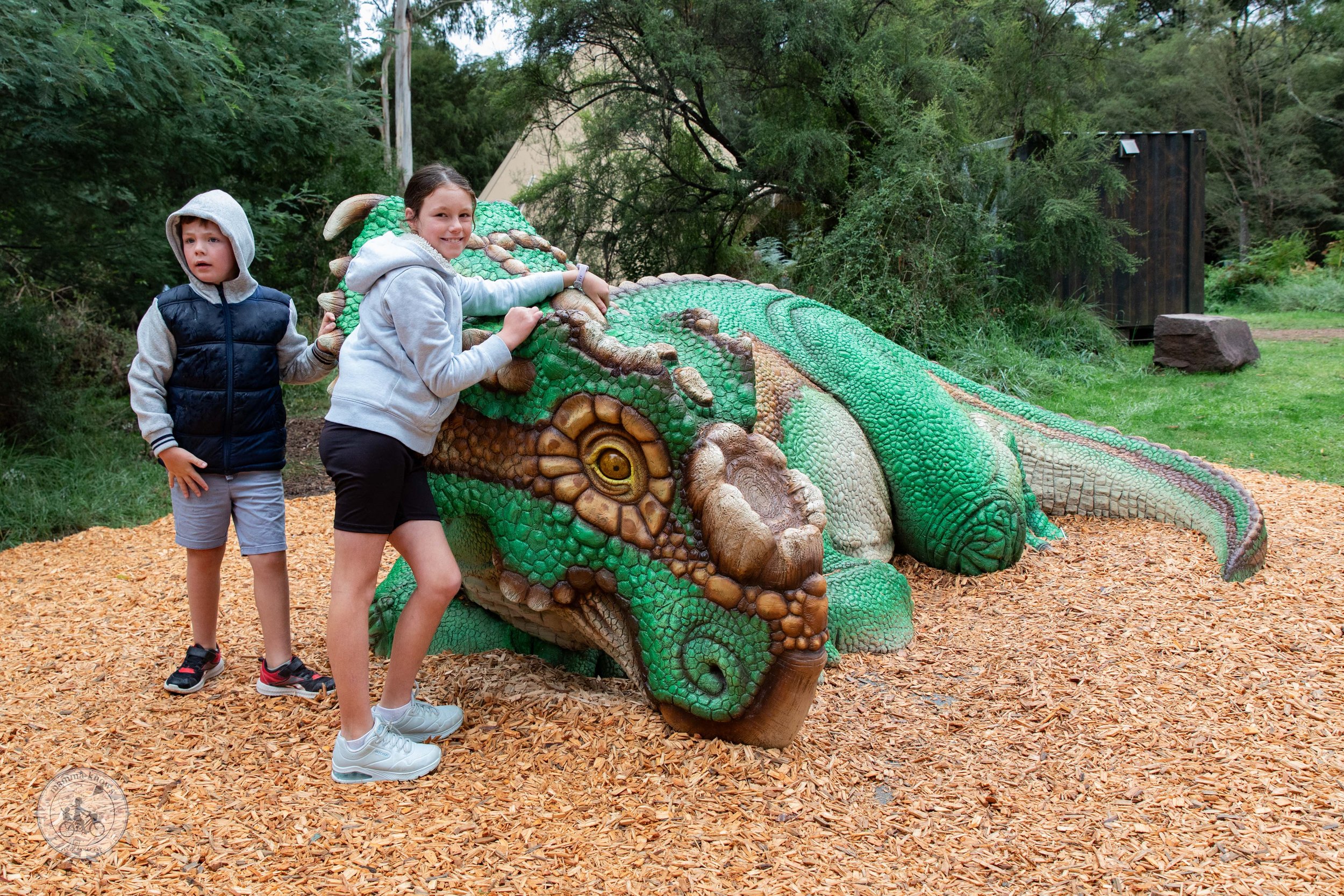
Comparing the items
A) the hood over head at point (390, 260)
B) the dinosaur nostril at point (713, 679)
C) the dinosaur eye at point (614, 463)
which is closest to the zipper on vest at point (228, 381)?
the hood over head at point (390, 260)

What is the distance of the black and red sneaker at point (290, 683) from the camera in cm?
309

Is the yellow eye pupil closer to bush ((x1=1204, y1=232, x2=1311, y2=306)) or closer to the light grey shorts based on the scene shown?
the light grey shorts

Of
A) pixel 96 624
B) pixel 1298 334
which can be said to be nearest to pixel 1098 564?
pixel 96 624

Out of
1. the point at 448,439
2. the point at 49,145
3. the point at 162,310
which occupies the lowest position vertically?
the point at 448,439

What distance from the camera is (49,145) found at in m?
6.36

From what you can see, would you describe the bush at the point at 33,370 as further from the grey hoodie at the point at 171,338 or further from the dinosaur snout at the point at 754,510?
the dinosaur snout at the point at 754,510

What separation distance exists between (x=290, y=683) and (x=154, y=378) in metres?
1.10

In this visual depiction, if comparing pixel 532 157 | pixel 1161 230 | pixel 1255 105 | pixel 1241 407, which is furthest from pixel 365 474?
pixel 1255 105

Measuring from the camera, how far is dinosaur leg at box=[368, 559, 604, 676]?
3195 mm

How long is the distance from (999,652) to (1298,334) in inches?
523

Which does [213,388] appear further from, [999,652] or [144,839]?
[999,652]

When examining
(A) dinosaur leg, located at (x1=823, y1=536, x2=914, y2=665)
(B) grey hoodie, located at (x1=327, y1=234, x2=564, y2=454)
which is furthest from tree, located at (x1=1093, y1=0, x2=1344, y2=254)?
(B) grey hoodie, located at (x1=327, y1=234, x2=564, y2=454)

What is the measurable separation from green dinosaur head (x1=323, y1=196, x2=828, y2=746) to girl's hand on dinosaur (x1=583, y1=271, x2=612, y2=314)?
10 centimetres

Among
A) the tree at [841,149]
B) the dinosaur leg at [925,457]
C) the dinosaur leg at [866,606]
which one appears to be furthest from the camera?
the tree at [841,149]
